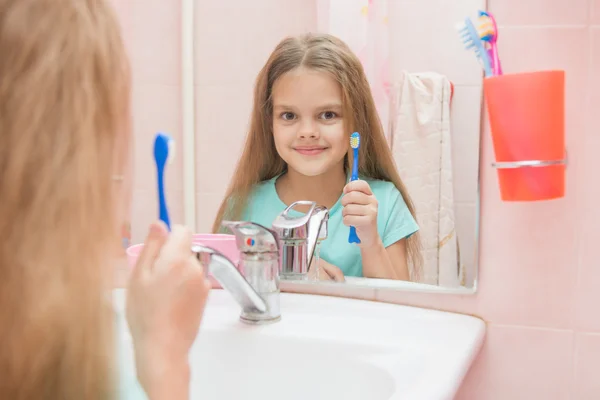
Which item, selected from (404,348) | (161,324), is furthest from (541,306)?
(161,324)

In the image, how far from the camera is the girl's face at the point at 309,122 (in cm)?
89

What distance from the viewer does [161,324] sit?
499 millimetres

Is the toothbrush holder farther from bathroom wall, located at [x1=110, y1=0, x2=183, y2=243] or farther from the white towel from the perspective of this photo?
bathroom wall, located at [x1=110, y1=0, x2=183, y2=243]

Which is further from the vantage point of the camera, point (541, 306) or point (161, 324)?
point (541, 306)

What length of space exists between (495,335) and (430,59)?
0.38 metres

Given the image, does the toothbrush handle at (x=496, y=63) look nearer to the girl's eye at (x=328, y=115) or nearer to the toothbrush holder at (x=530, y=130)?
the toothbrush holder at (x=530, y=130)

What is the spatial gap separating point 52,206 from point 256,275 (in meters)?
0.44

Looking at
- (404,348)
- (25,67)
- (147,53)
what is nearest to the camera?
(25,67)

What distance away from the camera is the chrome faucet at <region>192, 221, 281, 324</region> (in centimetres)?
81

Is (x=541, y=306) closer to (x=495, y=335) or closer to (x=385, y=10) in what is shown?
(x=495, y=335)

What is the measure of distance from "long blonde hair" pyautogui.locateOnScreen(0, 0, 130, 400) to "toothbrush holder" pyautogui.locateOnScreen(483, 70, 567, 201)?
48 cm

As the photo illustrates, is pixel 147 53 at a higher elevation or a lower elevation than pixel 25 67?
higher

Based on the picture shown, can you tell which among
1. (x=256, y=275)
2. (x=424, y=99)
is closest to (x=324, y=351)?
(x=256, y=275)

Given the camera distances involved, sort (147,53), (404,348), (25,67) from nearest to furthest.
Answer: (25,67) < (404,348) < (147,53)
